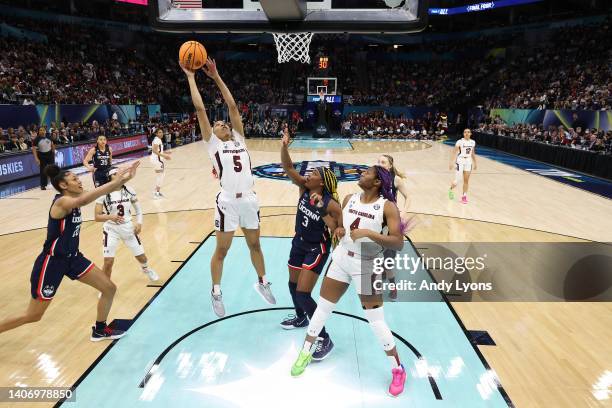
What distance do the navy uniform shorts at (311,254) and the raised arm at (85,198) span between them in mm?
1733

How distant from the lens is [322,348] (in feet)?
14.4

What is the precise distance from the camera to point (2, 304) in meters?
5.58

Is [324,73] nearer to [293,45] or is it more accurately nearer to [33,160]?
[33,160]

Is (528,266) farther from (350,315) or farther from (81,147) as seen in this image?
(81,147)

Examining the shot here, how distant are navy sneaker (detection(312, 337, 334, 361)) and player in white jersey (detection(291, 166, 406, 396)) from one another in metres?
0.58

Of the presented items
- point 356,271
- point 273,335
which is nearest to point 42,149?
point 273,335

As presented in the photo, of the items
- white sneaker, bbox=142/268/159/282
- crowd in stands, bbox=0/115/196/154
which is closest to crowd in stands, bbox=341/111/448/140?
crowd in stands, bbox=0/115/196/154

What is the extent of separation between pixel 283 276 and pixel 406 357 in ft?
8.19

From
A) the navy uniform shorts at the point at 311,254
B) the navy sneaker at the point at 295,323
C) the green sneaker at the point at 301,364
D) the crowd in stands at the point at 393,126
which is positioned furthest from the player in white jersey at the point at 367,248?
the crowd in stands at the point at 393,126

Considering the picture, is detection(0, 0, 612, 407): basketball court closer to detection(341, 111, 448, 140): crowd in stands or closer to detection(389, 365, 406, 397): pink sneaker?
detection(389, 365, 406, 397): pink sneaker

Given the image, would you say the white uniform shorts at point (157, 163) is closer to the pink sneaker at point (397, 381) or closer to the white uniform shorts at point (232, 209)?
the white uniform shorts at point (232, 209)

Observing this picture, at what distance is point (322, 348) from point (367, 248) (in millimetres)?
1321

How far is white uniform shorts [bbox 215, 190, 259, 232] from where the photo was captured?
4.99 m

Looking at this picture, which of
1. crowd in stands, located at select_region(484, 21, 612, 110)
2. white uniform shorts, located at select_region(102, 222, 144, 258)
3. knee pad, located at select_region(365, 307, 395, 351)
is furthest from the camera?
crowd in stands, located at select_region(484, 21, 612, 110)
